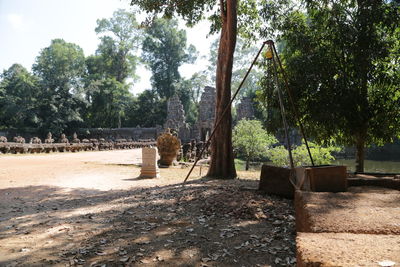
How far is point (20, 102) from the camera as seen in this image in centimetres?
3538

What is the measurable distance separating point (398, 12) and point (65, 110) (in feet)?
116

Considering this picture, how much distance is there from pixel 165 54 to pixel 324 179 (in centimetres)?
4606

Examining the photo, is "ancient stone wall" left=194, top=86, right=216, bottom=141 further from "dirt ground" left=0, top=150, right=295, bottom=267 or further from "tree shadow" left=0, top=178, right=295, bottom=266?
"tree shadow" left=0, top=178, right=295, bottom=266

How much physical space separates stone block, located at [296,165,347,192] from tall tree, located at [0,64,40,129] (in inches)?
1405

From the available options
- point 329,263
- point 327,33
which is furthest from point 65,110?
point 329,263

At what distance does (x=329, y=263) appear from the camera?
1686mm

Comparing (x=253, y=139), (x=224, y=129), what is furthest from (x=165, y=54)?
(x=224, y=129)

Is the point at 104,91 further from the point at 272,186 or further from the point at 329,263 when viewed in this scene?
the point at 329,263

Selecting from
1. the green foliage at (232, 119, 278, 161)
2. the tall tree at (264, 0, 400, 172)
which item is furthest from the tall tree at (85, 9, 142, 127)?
the tall tree at (264, 0, 400, 172)

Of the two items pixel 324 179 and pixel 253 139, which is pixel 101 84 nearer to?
pixel 253 139

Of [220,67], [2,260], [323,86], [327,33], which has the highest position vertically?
[327,33]

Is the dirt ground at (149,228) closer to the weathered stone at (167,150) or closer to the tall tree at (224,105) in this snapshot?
the tall tree at (224,105)

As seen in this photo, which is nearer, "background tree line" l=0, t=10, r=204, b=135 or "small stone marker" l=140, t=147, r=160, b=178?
"small stone marker" l=140, t=147, r=160, b=178

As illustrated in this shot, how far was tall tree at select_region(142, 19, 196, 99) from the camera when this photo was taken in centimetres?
4706
